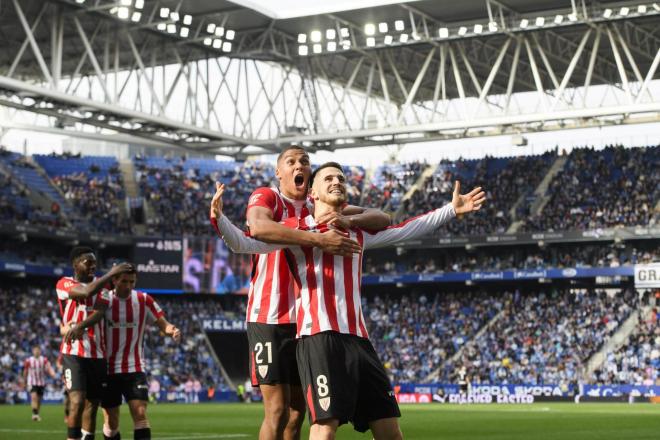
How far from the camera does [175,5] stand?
4716cm

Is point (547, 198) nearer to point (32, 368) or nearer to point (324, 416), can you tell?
point (32, 368)

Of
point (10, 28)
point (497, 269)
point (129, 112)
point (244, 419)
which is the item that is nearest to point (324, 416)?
point (244, 419)

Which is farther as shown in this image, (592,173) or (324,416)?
(592,173)

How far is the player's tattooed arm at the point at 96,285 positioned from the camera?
1177 cm

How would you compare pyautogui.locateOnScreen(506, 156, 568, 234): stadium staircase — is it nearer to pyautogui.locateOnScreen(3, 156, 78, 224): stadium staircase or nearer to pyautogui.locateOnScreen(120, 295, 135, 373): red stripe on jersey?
pyautogui.locateOnScreen(3, 156, 78, 224): stadium staircase

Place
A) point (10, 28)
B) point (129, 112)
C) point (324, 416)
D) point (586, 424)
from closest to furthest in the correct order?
point (324, 416) < point (586, 424) < point (129, 112) < point (10, 28)

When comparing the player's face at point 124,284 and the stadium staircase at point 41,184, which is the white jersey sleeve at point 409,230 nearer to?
the player's face at point 124,284

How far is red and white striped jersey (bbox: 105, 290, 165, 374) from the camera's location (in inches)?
557

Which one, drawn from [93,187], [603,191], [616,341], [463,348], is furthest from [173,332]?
[93,187]

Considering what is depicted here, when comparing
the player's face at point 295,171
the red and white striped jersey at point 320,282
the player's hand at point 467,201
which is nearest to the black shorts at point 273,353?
the player's face at point 295,171

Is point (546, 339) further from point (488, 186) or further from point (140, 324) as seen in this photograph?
point (140, 324)

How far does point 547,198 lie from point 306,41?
16.8 metres

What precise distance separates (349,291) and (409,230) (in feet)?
2.62

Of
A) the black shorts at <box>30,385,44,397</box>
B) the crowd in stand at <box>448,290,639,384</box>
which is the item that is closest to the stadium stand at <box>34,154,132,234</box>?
the crowd in stand at <box>448,290,639,384</box>
